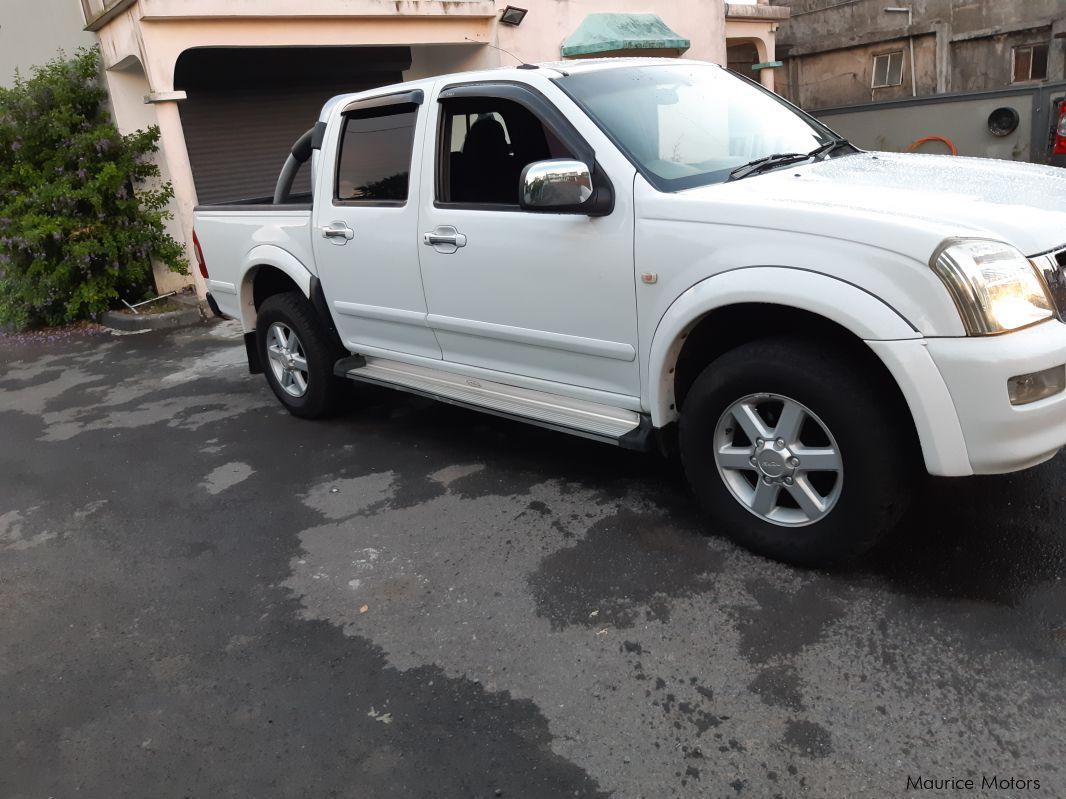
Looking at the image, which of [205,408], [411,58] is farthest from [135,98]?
[205,408]

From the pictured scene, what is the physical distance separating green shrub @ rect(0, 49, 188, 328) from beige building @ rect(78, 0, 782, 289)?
32cm

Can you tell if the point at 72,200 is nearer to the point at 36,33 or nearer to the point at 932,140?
the point at 36,33

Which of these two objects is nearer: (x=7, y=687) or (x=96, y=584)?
(x=7, y=687)

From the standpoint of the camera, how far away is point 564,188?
3.46m

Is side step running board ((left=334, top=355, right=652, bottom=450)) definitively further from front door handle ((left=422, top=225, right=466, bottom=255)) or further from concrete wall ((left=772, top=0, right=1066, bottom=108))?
concrete wall ((left=772, top=0, right=1066, bottom=108))

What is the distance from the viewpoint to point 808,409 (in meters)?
3.08

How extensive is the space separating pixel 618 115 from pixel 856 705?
97.0 inches

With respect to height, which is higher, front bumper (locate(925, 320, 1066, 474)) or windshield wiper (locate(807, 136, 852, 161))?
windshield wiper (locate(807, 136, 852, 161))

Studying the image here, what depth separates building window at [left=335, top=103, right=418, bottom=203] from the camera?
4465 millimetres

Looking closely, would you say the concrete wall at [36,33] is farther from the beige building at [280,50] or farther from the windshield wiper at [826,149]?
the windshield wiper at [826,149]

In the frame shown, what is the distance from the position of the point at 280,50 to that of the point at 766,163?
9.07 metres

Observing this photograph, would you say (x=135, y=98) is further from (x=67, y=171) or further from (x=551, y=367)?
(x=551, y=367)

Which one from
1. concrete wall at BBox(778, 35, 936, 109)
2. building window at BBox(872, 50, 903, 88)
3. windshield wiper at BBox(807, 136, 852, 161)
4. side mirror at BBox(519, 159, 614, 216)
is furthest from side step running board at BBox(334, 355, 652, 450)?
building window at BBox(872, 50, 903, 88)

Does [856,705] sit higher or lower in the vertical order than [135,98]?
lower
